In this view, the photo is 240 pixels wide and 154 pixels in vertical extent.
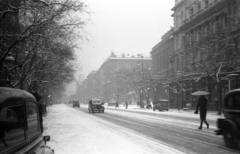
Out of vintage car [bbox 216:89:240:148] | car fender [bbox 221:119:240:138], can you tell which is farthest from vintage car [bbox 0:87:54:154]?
vintage car [bbox 216:89:240:148]

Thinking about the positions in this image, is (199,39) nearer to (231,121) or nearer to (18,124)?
(231,121)

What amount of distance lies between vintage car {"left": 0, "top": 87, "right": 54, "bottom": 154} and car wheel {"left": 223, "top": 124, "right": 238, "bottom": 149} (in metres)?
6.43

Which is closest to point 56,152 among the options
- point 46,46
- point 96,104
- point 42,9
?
point 42,9

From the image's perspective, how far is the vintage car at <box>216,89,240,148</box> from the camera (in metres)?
8.72

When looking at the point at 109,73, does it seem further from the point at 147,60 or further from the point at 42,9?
the point at 42,9

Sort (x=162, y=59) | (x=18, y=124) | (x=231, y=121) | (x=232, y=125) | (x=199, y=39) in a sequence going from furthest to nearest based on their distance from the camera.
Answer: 1. (x=162, y=59)
2. (x=199, y=39)
3. (x=231, y=121)
4. (x=232, y=125)
5. (x=18, y=124)

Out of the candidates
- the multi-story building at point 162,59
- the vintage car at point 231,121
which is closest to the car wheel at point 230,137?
the vintage car at point 231,121

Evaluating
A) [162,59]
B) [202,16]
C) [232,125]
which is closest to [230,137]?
[232,125]

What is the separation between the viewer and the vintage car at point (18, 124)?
3.33 meters

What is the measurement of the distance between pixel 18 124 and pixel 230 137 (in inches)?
291

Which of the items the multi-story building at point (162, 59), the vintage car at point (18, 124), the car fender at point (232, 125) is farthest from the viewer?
the multi-story building at point (162, 59)

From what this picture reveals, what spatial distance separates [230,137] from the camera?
898 centimetres

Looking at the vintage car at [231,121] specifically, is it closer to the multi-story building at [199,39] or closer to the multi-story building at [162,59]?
the multi-story building at [199,39]

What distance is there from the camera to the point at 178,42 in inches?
2247
